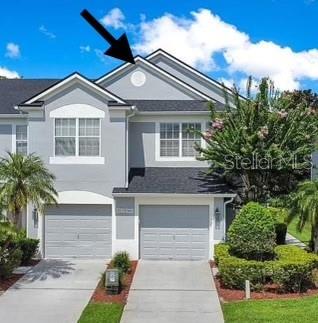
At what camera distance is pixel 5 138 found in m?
21.7

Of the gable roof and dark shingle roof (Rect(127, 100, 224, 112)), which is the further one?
the gable roof

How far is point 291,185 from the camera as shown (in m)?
20.7

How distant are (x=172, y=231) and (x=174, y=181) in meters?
2.02

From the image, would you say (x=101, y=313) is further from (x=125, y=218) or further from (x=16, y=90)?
(x=16, y=90)

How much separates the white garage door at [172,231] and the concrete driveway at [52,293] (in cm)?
214

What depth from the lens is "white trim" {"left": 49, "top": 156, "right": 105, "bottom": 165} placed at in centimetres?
1947

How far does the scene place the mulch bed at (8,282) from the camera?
1468 cm

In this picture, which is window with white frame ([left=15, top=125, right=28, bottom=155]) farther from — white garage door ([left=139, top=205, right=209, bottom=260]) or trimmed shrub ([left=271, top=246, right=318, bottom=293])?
trimmed shrub ([left=271, top=246, right=318, bottom=293])

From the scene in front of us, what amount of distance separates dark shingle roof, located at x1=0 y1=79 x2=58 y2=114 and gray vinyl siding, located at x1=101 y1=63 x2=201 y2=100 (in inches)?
154

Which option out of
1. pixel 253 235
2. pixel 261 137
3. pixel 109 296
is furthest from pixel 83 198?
pixel 253 235

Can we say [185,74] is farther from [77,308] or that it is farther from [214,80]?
[77,308]

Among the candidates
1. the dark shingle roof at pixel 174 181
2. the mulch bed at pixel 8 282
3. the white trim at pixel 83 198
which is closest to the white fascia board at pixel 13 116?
the white trim at pixel 83 198

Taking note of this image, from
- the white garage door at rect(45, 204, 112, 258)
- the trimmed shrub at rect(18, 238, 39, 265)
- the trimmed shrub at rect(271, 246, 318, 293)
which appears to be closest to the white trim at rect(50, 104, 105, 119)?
the white garage door at rect(45, 204, 112, 258)

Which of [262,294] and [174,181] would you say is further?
[174,181]
